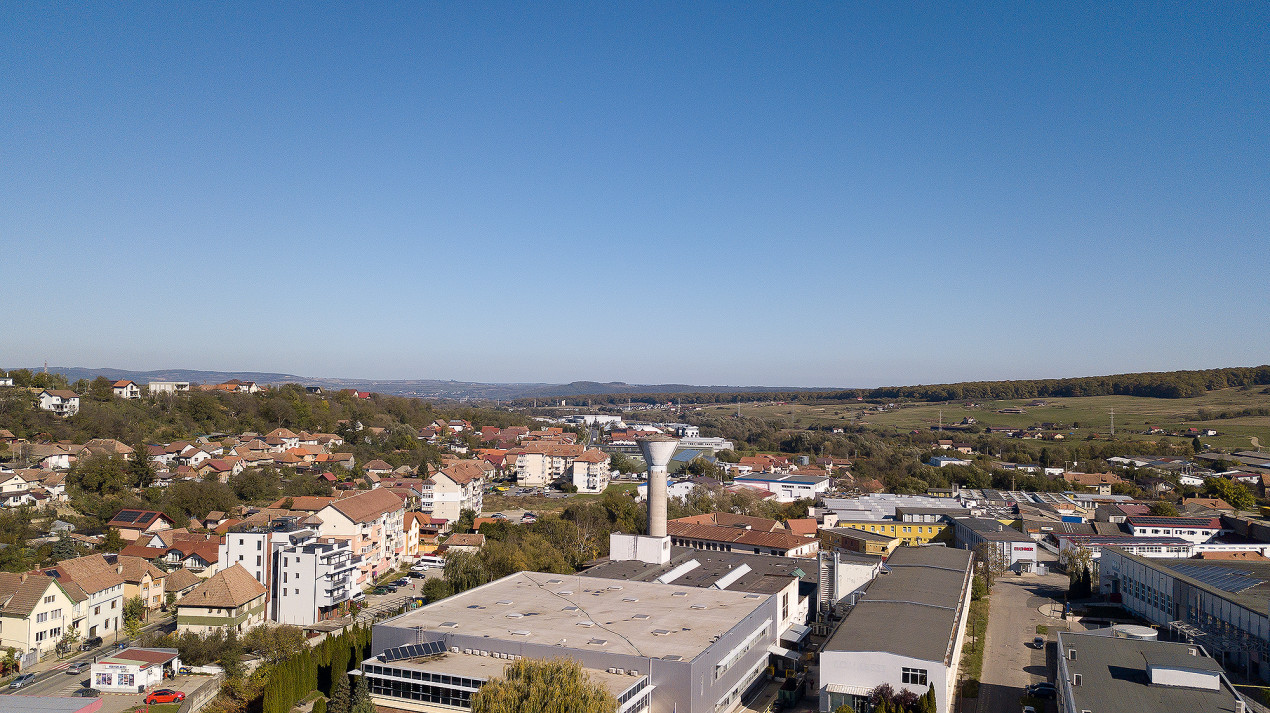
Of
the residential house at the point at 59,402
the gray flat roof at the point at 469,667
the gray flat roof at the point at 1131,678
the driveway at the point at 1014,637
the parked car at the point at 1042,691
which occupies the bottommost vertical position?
the driveway at the point at 1014,637

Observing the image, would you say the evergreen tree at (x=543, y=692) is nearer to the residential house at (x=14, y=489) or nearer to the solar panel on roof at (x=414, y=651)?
the solar panel on roof at (x=414, y=651)

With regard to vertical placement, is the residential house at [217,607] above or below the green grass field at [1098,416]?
below

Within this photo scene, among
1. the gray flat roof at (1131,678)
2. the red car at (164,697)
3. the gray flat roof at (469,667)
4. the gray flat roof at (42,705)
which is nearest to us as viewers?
the gray flat roof at (42,705)

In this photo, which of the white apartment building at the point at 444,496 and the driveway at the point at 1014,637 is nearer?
the driveway at the point at 1014,637

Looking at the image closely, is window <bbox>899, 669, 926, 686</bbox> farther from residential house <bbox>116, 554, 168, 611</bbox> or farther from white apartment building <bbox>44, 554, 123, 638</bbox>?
residential house <bbox>116, 554, 168, 611</bbox>

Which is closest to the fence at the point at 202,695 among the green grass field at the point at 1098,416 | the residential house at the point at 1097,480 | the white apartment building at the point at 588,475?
the white apartment building at the point at 588,475

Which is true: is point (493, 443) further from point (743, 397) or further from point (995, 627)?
point (743, 397)
